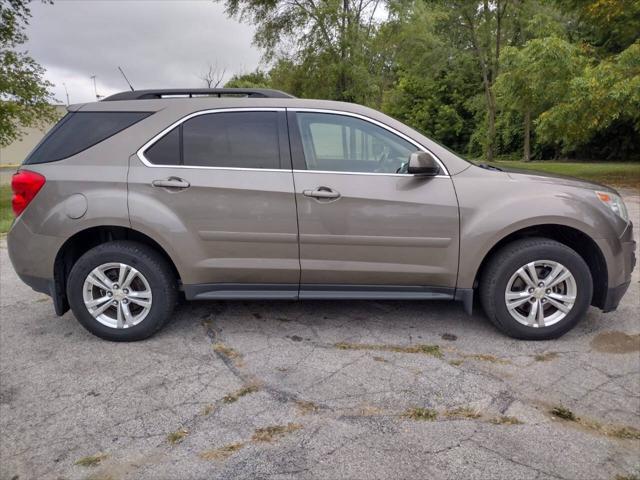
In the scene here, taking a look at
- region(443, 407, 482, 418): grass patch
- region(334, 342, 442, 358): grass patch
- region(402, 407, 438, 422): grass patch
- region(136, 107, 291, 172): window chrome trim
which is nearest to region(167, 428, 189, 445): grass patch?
region(402, 407, 438, 422): grass patch

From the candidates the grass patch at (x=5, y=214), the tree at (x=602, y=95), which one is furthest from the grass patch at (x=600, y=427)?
the tree at (x=602, y=95)

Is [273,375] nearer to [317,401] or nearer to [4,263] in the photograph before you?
[317,401]

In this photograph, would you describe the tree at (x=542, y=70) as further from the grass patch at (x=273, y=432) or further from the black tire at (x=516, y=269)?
the grass patch at (x=273, y=432)

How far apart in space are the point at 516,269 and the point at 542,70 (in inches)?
486

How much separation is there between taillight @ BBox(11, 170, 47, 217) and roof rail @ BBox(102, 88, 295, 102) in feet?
2.51

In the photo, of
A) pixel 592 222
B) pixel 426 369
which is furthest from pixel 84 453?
pixel 592 222

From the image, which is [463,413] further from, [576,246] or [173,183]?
[173,183]

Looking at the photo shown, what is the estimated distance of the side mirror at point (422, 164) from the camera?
10.1 ft

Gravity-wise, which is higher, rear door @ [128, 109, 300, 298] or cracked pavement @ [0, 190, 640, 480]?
rear door @ [128, 109, 300, 298]

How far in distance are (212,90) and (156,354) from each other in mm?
2008

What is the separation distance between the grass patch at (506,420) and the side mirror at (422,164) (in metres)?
1.61

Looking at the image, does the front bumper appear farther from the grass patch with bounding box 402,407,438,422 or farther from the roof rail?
the roof rail

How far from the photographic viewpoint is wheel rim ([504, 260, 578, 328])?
322 cm

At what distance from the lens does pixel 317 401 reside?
101 inches
